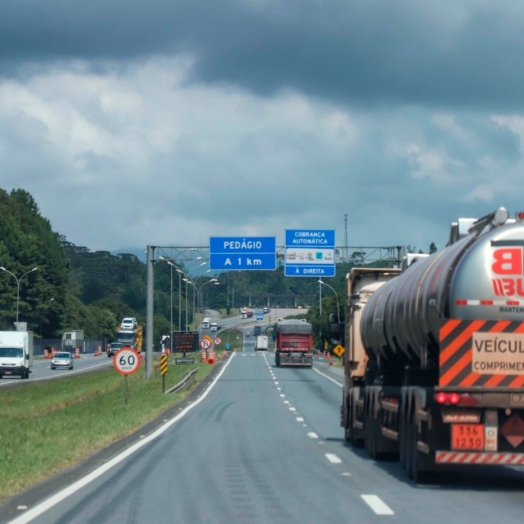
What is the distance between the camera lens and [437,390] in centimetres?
1279

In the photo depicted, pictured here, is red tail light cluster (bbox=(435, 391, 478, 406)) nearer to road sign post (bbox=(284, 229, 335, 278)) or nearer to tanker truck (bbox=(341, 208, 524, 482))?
tanker truck (bbox=(341, 208, 524, 482))

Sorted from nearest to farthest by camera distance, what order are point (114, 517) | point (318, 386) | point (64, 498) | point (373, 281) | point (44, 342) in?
point (114, 517) → point (64, 498) → point (373, 281) → point (318, 386) → point (44, 342)

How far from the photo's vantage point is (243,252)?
182 ft

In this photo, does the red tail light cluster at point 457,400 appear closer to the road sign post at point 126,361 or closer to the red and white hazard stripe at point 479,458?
the red and white hazard stripe at point 479,458

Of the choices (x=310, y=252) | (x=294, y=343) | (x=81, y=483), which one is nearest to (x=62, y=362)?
(x=294, y=343)

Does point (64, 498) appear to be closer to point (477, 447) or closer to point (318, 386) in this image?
point (477, 447)

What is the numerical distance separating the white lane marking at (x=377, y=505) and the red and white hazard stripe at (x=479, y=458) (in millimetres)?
938

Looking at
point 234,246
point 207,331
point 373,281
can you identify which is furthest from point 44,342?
point 373,281

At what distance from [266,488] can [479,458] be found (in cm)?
279

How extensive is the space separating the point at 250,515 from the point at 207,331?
177 m

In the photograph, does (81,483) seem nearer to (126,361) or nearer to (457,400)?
(457,400)

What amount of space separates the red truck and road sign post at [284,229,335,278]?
22.3 meters

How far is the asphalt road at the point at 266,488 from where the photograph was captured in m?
11.2

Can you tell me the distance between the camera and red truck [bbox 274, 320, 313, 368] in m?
78.2
